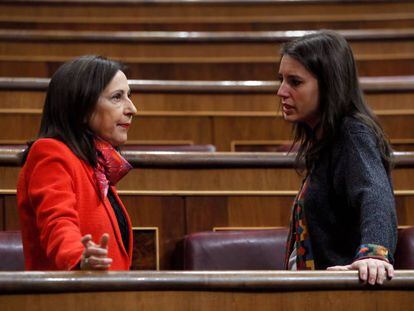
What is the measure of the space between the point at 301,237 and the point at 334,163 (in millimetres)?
49

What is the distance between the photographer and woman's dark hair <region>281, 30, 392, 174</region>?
0.49 meters

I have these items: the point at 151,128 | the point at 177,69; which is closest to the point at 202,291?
the point at 151,128

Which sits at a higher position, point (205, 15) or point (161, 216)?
point (205, 15)

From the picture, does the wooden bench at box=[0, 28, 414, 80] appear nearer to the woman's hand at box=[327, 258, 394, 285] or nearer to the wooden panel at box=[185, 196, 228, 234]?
the wooden panel at box=[185, 196, 228, 234]

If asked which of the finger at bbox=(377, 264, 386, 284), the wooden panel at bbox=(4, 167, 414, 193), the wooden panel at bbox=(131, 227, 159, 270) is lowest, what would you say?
the finger at bbox=(377, 264, 386, 284)

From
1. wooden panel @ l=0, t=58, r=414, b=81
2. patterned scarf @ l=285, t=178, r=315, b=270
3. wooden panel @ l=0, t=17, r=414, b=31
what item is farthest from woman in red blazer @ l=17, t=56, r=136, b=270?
wooden panel @ l=0, t=17, r=414, b=31

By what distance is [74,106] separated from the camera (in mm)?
485

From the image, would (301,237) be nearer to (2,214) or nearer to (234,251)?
(234,251)

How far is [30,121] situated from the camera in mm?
852

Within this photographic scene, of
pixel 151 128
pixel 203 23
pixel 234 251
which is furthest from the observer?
pixel 203 23

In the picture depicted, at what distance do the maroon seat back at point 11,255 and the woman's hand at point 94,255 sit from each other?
155 mm

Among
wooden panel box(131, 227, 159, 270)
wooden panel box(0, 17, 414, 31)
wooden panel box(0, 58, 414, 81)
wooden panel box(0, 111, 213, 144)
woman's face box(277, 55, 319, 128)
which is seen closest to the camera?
woman's face box(277, 55, 319, 128)

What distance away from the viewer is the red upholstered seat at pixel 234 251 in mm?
598

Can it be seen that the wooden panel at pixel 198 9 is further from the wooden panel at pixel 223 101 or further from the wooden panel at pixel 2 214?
the wooden panel at pixel 2 214
